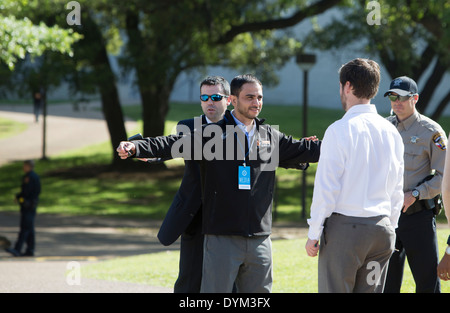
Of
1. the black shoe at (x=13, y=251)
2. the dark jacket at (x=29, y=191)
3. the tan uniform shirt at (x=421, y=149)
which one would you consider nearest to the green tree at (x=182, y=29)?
the dark jacket at (x=29, y=191)

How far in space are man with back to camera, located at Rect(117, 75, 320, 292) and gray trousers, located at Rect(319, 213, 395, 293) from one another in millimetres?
598

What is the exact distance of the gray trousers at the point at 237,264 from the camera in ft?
14.5

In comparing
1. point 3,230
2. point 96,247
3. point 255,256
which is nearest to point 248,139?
point 255,256

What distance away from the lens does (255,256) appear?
4500 mm

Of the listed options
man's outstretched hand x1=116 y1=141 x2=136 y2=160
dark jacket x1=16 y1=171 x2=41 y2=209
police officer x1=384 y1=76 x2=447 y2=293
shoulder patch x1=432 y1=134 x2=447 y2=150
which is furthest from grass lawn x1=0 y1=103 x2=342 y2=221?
man's outstretched hand x1=116 y1=141 x2=136 y2=160

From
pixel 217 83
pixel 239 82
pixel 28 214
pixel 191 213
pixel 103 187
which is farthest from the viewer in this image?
pixel 103 187

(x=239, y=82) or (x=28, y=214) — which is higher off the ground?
(x=239, y=82)

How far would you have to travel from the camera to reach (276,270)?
8.52 m

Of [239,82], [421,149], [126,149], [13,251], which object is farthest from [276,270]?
[13,251]

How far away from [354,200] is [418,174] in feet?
6.16

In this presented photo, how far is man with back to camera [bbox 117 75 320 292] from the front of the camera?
4.45 meters

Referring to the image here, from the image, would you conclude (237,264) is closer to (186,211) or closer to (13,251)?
(186,211)

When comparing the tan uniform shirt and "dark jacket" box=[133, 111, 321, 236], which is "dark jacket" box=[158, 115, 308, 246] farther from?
the tan uniform shirt

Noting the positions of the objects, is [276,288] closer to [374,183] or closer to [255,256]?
[255,256]
